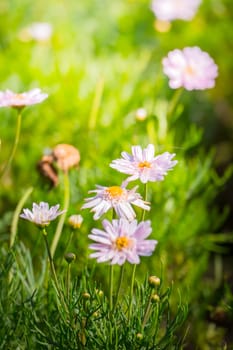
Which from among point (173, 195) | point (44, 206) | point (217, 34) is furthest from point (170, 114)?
point (217, 34)

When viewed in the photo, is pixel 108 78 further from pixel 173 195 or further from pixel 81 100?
pixel 173 195

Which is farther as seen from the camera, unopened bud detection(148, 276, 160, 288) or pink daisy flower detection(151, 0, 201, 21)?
pink daisy flower detection(151, 0, 201, 21)

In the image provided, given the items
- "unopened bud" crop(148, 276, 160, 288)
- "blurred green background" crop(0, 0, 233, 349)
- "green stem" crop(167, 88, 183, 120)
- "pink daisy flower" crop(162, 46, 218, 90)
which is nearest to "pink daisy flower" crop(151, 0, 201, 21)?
"blurred green background" crop(0, 0, 233, 349)

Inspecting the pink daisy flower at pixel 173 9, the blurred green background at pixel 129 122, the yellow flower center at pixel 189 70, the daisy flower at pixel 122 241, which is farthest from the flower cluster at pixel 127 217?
the pink daisy flower at pixel 173 9

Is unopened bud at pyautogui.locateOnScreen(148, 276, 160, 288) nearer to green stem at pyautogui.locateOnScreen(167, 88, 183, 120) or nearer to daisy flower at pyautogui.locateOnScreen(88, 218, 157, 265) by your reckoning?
daisy flower at pyautogui.locateOnScreen(88, 218, 157, 265)

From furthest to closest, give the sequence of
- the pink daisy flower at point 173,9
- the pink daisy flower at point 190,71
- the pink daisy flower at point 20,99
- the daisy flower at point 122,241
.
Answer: the pink daisy flower at point 173,9, the pink daisy flower at point 190,71, the pink daisy flower at point 20,99, the daisy flower at point 122,241

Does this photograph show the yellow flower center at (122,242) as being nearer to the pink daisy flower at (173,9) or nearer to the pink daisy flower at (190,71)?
the pink daisy flower at (190,71)
